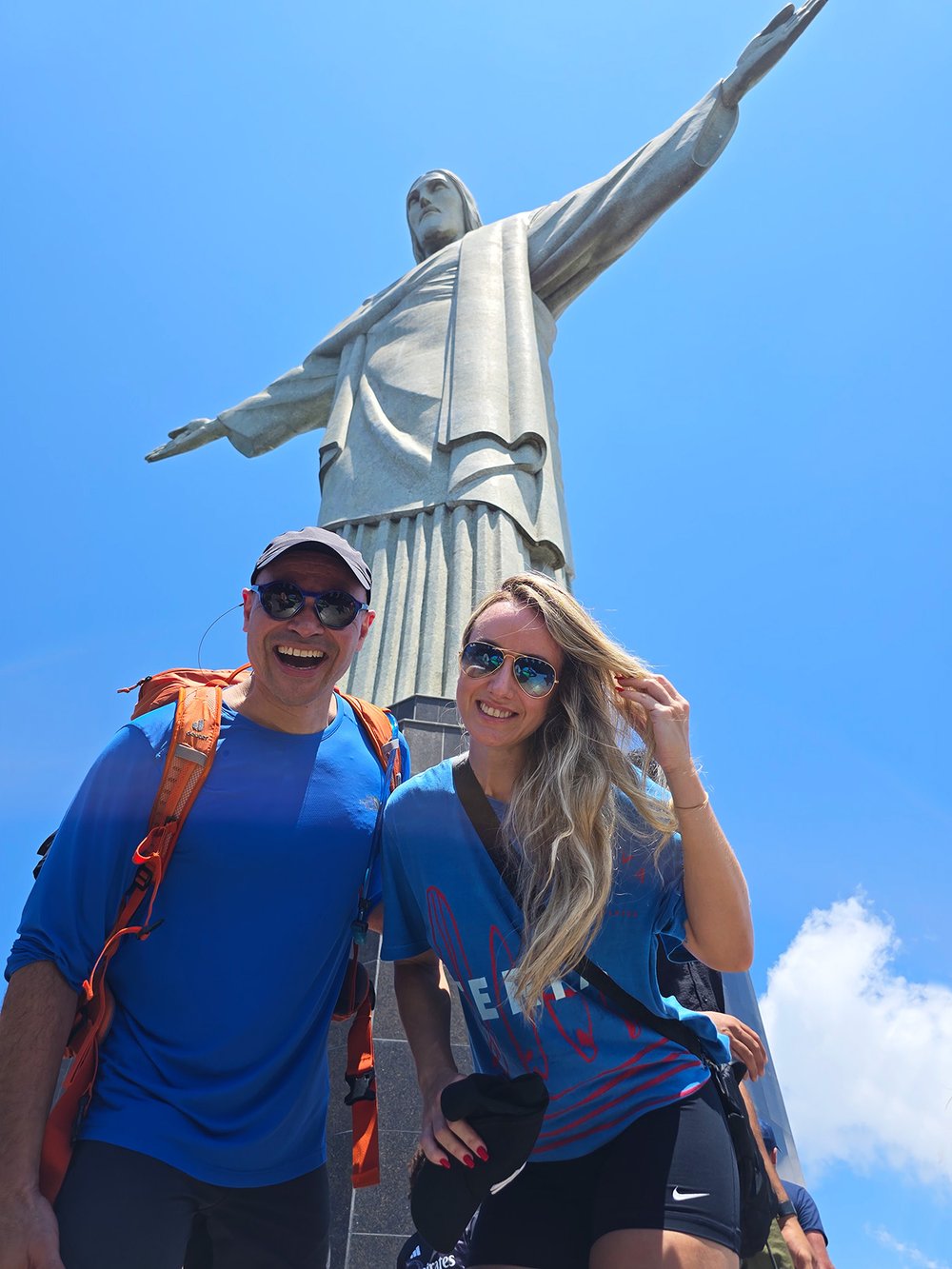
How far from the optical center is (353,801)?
2.66m

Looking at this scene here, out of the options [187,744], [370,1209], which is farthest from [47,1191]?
[370,1209]

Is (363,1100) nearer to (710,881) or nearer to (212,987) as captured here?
(212,987)

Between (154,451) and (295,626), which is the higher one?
(154,451)

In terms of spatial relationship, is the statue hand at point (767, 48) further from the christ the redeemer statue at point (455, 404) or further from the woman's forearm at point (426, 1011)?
the woman's forearm at point (426, 1011)

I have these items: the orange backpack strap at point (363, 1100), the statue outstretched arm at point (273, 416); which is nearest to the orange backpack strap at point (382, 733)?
the orange backpack strap at point (363, 1100)

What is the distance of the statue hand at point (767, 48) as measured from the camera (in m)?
7.97

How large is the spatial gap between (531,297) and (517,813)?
778cm

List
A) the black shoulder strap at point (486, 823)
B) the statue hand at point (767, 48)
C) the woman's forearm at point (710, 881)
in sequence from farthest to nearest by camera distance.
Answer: the statue hand at point (767, 48) < the black shoulder strap at point (486, 823) < the woman's forearm at point (710, 881)

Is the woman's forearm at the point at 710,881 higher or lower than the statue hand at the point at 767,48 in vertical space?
lower

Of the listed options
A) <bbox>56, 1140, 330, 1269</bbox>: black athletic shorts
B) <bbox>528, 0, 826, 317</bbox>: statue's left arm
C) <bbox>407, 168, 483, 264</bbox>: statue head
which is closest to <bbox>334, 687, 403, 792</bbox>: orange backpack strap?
<bbox>56, 1140, 330, 1269</bbox>: black athletic shorts

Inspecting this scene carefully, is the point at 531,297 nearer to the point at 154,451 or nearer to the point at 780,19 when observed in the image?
the point at 780,19

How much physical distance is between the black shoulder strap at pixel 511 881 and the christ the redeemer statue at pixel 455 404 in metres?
4.45

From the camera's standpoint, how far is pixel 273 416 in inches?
405

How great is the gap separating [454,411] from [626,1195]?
268 inches
